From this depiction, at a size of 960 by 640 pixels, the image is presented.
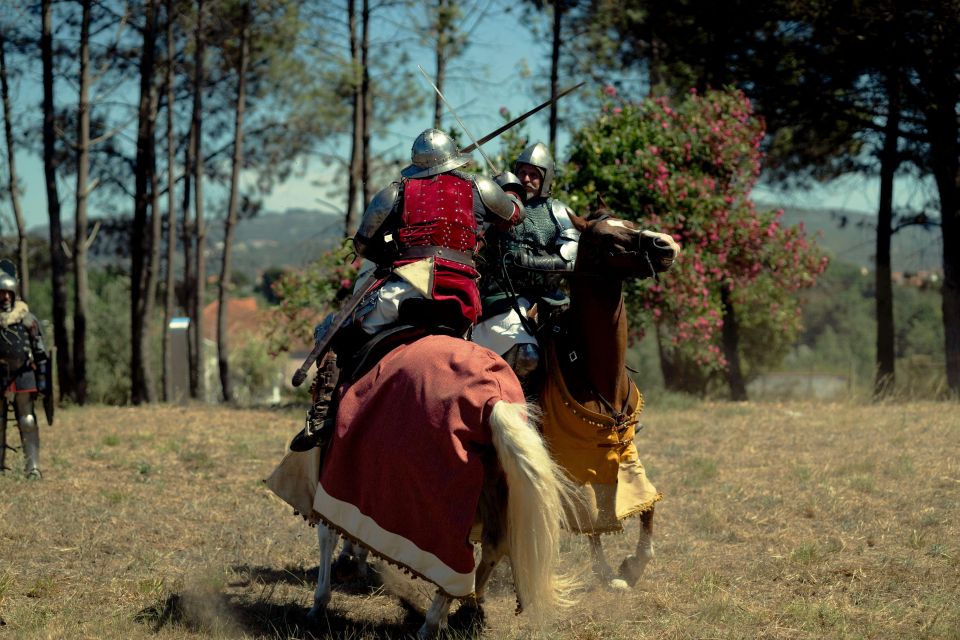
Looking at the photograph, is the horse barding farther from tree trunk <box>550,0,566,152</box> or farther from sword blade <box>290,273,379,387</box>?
tree trunk <box>550,0,566,152</box>

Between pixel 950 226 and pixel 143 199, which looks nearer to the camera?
pixel 950 226

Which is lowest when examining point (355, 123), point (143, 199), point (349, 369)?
point (349, 369)

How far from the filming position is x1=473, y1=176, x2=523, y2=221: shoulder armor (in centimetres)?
570

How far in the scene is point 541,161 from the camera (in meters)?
6.87

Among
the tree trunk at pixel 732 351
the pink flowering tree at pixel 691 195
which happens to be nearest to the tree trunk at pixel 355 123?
the pink flowering tree at pixel 691 195

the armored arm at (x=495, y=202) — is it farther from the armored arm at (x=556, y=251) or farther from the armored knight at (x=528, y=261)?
the armored arm at (x=556, y=251)

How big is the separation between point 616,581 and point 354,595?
151 cm

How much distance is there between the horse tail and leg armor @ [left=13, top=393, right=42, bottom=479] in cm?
584

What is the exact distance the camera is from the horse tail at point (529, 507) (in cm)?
459

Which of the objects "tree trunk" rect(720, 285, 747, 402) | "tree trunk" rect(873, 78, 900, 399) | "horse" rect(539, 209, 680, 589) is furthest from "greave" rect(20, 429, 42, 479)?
"tree trunk" rect(873, 78, 900, 399)

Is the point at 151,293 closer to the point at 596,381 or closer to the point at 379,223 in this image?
the point at 379,223

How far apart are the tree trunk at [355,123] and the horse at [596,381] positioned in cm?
1417

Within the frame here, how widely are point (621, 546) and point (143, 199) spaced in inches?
667

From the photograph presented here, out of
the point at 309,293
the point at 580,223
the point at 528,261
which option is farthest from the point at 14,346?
the point at 309,293
